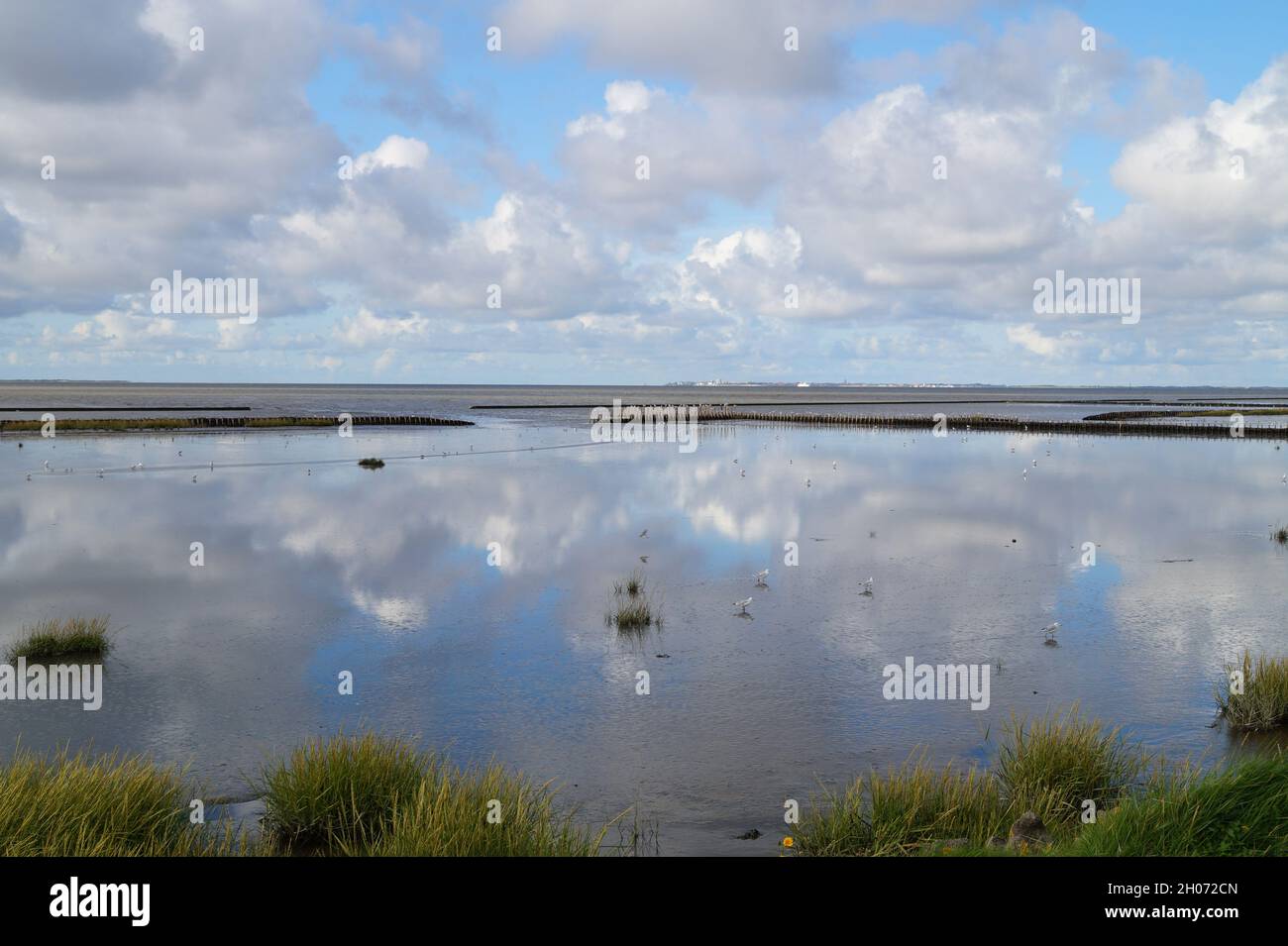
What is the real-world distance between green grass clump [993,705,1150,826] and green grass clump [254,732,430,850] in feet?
23.0

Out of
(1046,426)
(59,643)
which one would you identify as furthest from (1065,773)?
(1046,426)

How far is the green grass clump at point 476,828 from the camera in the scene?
28.3 ft

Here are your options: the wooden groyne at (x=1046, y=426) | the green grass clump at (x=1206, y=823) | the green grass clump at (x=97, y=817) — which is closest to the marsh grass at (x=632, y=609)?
the green grass clump at (x=97, y=817)

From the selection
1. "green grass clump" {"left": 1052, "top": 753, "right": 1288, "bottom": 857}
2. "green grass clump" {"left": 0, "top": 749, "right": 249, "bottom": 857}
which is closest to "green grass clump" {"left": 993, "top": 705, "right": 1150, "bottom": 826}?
"green grass clump" {"left": 1052, "top": 753, "right": 1288, "bottom": 857}

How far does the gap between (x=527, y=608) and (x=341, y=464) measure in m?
35.4

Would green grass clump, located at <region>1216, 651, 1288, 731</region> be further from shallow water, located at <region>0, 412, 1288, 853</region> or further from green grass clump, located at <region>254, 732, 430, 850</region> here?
green grass clump, located at <region>254, 732, 430, 850</region>

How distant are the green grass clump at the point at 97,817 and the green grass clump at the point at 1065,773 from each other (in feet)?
28.0

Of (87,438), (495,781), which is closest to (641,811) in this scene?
(495,781)

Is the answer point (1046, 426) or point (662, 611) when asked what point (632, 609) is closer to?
point (662, 611)

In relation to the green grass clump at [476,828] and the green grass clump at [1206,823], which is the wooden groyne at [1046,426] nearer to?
the green grass clump at [1206,823]

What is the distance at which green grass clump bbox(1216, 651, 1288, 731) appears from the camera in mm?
13953

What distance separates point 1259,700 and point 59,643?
20.3 meters
